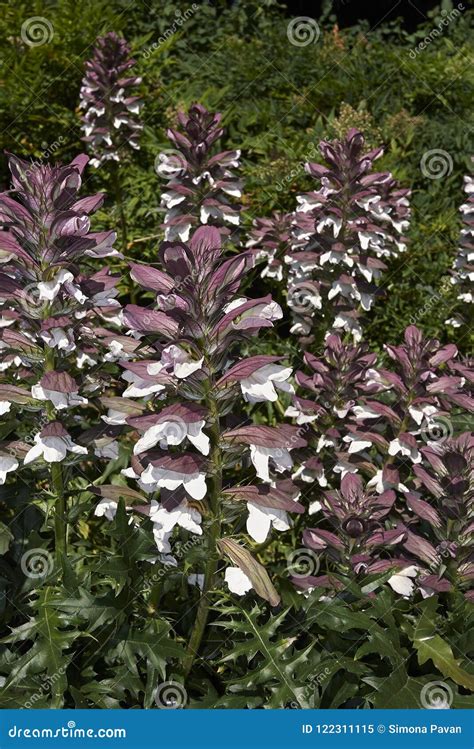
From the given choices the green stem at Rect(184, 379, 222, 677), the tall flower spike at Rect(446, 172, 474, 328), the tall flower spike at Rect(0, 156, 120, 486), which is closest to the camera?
the green stem at Rect(184, 379, 222, 677)

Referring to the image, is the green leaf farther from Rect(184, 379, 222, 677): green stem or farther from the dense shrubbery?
Rect(184, 379, 222, 677): green stem

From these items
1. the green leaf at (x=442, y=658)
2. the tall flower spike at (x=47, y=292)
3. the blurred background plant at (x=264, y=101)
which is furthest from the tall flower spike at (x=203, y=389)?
the blurred background plant at (x=264, y=101)

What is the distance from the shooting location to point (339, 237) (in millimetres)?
3250

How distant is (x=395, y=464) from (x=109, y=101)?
103 inches

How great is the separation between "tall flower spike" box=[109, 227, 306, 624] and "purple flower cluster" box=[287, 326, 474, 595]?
48 cm

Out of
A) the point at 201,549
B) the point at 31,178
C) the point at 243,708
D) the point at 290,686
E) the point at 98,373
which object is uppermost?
the point at 31,178

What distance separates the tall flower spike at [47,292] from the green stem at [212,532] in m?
0.41

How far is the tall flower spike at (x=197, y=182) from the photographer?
3.21 m

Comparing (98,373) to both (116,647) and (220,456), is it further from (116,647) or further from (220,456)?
(116,647)

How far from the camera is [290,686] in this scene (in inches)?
79.8

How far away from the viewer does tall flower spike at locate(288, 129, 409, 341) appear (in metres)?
3.19

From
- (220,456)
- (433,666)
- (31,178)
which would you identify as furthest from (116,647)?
(31,178)

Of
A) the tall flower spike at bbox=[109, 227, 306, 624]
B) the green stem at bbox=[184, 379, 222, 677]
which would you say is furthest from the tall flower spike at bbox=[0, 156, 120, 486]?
the green stem at bbox=[184, 379, 222, 677]
